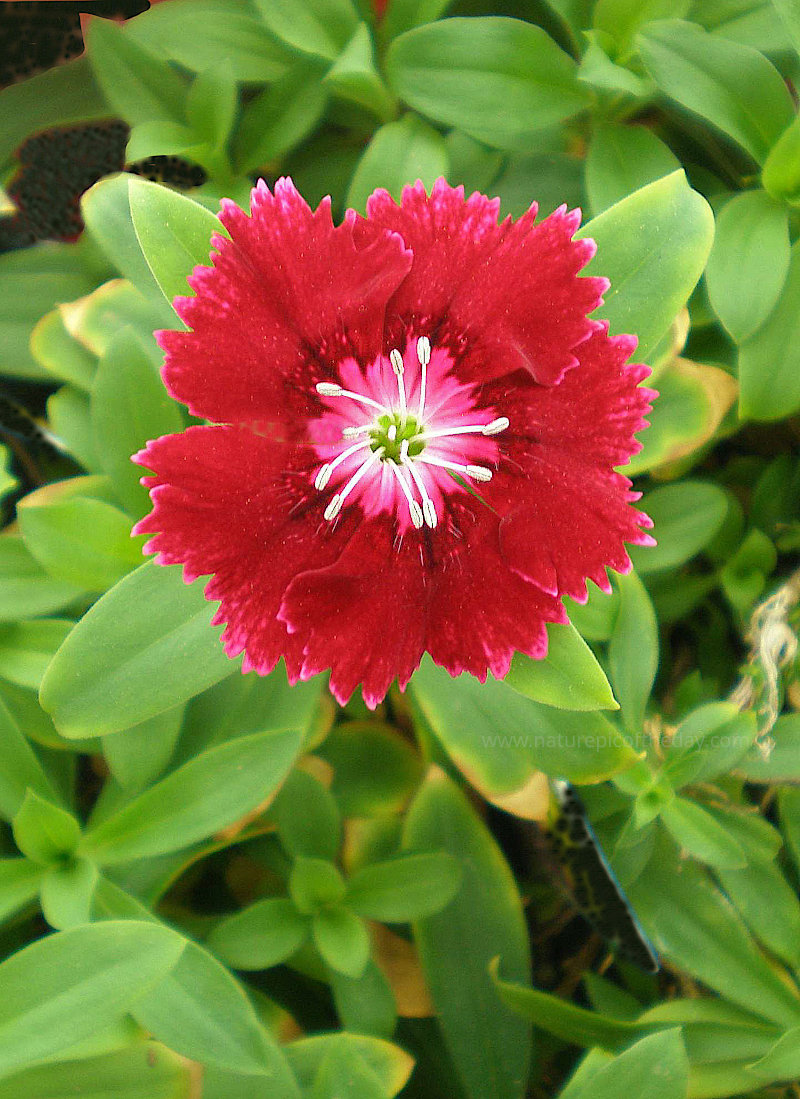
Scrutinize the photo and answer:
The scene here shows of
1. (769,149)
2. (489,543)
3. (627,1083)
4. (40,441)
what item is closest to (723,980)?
(627,1083)

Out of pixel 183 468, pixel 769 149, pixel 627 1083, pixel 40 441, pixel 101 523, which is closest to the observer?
pixel 183 468

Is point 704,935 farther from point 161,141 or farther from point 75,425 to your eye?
point 161,141

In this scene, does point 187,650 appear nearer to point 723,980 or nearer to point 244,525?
point 244,525

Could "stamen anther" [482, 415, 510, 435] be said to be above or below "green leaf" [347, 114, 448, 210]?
below

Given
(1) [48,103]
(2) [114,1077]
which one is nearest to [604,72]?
(1) [48,103]

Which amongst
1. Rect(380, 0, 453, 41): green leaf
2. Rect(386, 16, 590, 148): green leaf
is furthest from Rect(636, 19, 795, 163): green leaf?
Rect(380, 0, 453, 41): green leaf

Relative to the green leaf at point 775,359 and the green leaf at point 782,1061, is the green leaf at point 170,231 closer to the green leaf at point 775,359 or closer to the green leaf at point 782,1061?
the green leaf at point 775,359

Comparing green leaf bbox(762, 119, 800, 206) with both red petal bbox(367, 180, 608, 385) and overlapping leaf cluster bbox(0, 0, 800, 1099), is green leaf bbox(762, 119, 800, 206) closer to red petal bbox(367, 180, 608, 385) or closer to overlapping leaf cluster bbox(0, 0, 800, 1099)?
overlapping leaf cluster bbox(0, 0, 800, 1099)
